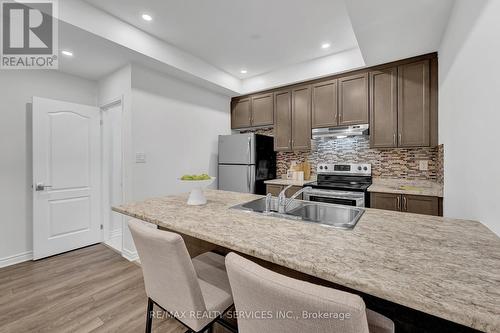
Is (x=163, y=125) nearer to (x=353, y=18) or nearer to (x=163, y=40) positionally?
(x=163, y=40)

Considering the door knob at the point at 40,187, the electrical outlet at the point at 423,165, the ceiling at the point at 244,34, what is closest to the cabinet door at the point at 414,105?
the ceiling at the point at 244,34

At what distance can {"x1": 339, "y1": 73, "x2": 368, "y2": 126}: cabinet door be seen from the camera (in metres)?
3.04

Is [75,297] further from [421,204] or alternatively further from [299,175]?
[421,204]

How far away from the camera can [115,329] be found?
65.1 inches

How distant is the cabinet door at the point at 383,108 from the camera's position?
2846 millimetres

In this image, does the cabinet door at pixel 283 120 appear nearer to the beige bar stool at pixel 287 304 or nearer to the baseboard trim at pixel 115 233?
the baseboard trim at pixel 115 233

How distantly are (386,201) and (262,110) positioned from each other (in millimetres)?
Result: 2385

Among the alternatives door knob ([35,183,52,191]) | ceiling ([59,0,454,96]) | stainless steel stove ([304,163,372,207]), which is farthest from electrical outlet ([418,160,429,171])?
door knob ([35,183,52,191])

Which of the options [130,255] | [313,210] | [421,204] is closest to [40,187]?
[130,255]

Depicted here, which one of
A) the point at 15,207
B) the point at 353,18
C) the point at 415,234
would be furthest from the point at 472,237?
the point at 15,207

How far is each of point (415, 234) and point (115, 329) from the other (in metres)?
2.08

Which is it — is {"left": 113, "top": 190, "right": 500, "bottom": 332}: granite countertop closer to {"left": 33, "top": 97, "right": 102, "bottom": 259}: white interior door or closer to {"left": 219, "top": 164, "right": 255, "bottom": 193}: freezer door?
{"left": 219, "top": 164, "right": 255, "bottom": 193}: freezer door

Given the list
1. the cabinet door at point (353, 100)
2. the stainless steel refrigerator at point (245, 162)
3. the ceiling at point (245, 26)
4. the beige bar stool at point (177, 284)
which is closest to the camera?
the beige bar stool at point (177, 284)

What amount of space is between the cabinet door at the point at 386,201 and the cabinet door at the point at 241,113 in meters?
2.36
